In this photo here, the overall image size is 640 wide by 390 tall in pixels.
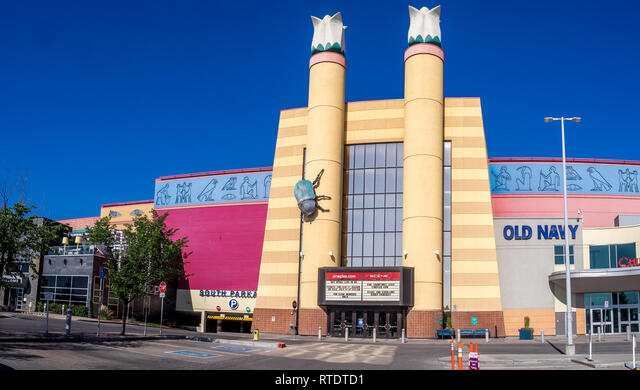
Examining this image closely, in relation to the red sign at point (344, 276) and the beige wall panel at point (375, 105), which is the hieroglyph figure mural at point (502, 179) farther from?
the red sign at point (344, 276)

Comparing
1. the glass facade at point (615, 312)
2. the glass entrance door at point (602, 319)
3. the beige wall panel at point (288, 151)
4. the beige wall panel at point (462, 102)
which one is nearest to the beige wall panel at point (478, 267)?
the glass facade at point (615, 312)

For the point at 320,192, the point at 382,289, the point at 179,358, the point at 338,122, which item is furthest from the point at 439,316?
the point at 179,358

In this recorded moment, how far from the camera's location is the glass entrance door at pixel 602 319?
51.1m

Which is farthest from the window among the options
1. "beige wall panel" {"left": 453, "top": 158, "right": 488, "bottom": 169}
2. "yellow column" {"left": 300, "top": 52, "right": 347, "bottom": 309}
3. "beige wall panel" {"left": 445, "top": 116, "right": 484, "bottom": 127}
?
"yellow column" {"left": 300, "top": 52, "right": 347, "bottom": 309}

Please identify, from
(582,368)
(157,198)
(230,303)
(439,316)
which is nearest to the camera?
(582,368)

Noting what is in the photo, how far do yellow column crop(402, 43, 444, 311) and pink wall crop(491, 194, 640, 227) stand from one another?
10267 mm

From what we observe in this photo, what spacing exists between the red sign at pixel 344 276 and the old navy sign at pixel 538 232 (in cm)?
1425

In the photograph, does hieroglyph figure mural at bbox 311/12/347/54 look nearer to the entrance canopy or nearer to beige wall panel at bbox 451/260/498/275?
beige wall panel at bbox 451/260/498/275

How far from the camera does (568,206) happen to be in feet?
187

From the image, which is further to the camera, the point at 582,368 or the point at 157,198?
the point at 157,198

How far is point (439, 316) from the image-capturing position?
1907 inches

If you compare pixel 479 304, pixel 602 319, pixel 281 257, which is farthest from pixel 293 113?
pixel 602 319

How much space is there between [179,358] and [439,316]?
28067 mm

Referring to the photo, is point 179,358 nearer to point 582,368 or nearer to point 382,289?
point 582,368
